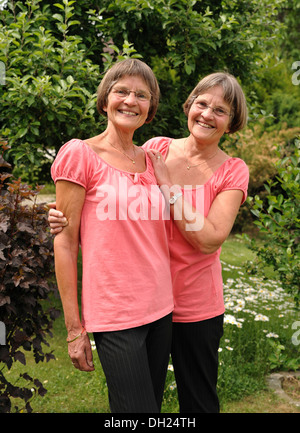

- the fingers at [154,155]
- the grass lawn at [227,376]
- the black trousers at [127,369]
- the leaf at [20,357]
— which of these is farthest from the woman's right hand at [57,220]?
the grass lawn at [227,376]

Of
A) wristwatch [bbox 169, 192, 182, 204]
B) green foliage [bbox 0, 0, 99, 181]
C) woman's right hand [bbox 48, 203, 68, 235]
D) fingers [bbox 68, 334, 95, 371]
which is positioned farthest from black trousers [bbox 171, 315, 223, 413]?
green foliage [bbox 0, 0, 99, 181]

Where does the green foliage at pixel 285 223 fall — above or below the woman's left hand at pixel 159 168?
below

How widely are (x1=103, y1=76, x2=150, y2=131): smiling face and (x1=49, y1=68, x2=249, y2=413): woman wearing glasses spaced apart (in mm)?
252

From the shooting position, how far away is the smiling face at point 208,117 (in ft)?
6.98

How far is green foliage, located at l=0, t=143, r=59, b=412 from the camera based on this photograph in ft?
8.69

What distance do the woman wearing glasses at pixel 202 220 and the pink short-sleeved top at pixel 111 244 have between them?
240mm

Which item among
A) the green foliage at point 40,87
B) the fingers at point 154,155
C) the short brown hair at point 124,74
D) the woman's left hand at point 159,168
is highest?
the green foliage at point 40,87

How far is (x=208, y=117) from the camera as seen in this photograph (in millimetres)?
2123

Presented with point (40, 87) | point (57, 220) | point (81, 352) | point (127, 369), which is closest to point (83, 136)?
point (40, 87)

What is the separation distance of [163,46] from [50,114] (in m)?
1.83

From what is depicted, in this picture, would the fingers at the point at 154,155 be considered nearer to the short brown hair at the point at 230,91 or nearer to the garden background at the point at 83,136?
the short brown hair at the point at 230,91

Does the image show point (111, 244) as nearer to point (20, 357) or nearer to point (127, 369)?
point (127, 369)

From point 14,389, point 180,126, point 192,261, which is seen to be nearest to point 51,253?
point 14,389

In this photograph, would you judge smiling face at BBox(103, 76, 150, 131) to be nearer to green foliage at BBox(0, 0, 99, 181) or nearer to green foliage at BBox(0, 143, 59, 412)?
green foliage at BBox(0, 143, 59, 412)
